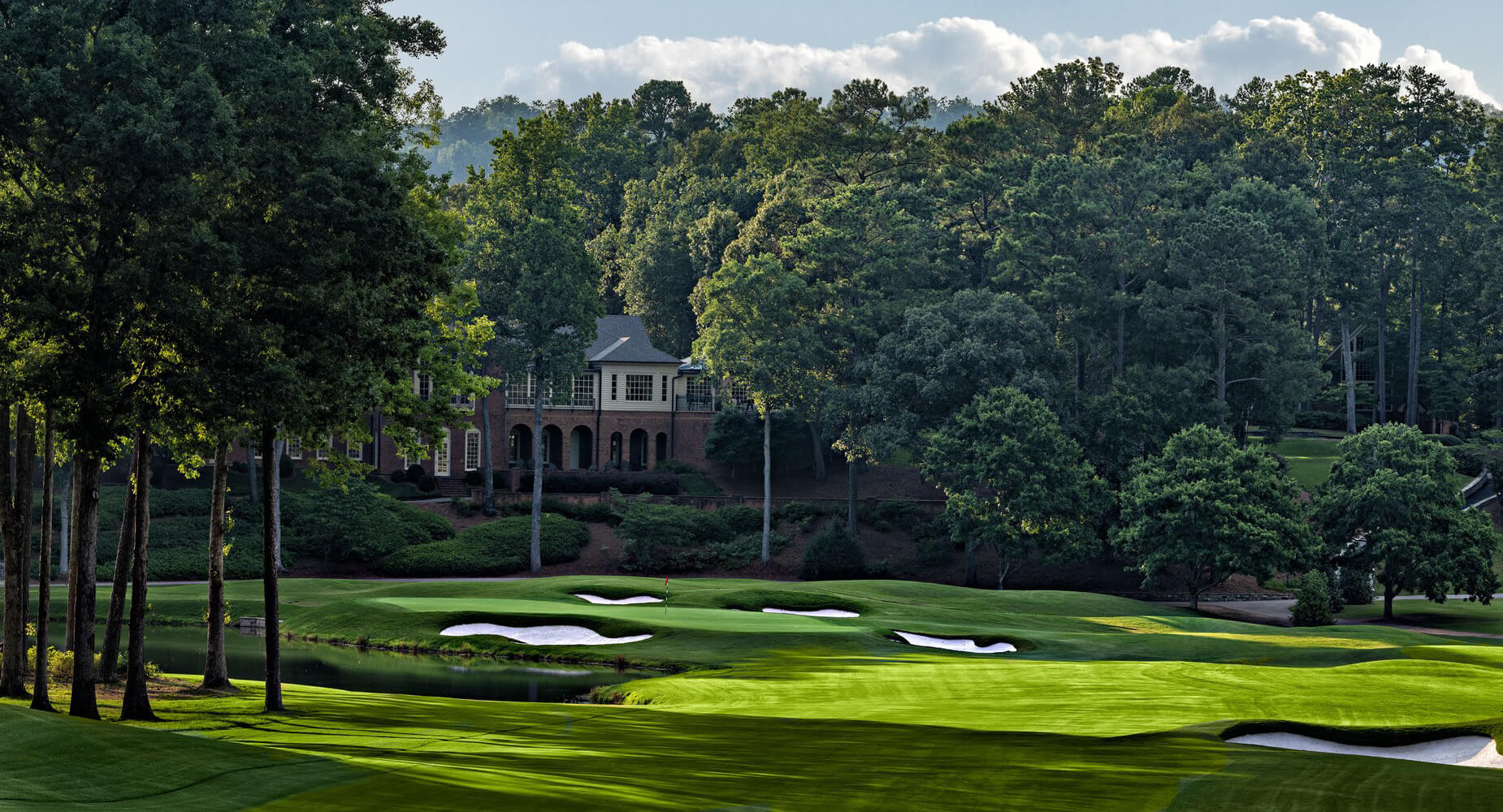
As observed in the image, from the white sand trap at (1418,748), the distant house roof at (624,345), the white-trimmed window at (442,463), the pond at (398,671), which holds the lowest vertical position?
the pond at (398,671)

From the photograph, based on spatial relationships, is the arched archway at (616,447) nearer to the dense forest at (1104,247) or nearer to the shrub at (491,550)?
the dense forest at (1104,247)

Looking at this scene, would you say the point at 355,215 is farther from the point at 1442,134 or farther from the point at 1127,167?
the point at 1442,134

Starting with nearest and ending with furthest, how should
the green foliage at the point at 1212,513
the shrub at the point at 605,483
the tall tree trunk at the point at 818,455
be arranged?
1. the green foliage at the point at 1212,513
2. the shrub at the point at 605,483
3. the tall tree trunk at the point at 818,455

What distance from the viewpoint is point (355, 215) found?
21.4 metres

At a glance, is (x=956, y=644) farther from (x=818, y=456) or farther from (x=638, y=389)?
(x=638, y=389)

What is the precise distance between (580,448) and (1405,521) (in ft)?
160

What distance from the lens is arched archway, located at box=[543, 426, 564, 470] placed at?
83.8 metres

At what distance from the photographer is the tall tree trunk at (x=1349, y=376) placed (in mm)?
86375

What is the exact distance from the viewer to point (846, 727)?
21688 mm

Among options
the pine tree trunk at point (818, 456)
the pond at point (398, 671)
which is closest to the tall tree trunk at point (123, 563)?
the pond at point (398, 671)

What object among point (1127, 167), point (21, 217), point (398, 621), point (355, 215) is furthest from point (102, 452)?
point (1127, 167)

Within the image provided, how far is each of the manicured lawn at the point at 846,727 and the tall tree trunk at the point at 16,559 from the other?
2872 millimetres

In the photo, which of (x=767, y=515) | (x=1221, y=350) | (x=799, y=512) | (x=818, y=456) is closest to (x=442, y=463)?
(x=818, y=456)

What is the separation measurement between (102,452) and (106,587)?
3180 cm
